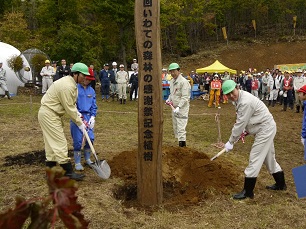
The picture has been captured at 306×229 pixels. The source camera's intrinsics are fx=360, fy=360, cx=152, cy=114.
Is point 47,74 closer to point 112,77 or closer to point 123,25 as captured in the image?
point 112,77

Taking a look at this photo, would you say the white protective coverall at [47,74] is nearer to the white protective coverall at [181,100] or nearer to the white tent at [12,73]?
the white tent at [12,73]

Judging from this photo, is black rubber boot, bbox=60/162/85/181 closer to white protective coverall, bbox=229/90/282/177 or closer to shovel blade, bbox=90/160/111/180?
shovel blade, bbox=90/160/111/180

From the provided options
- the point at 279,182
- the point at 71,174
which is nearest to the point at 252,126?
the point at 279,182

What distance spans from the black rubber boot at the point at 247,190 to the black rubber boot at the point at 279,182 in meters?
0.57

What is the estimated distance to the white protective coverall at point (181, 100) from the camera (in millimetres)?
8328

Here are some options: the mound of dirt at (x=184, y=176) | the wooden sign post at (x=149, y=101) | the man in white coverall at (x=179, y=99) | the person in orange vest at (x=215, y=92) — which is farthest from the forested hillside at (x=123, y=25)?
the wooden sign post at (x=149, y=101)

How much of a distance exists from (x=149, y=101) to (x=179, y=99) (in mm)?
3358

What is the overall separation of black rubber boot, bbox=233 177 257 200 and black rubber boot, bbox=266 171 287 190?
22.5 inches

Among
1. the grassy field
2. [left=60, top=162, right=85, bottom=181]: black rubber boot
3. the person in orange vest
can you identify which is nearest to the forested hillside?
the person in orange vest

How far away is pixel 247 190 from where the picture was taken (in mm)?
5621

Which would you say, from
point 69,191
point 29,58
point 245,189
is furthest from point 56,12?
point 69,191

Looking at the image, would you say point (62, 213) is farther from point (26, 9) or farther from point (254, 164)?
point (26, 9)

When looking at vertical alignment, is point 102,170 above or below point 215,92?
below

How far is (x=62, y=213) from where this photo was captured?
38.9 inches
